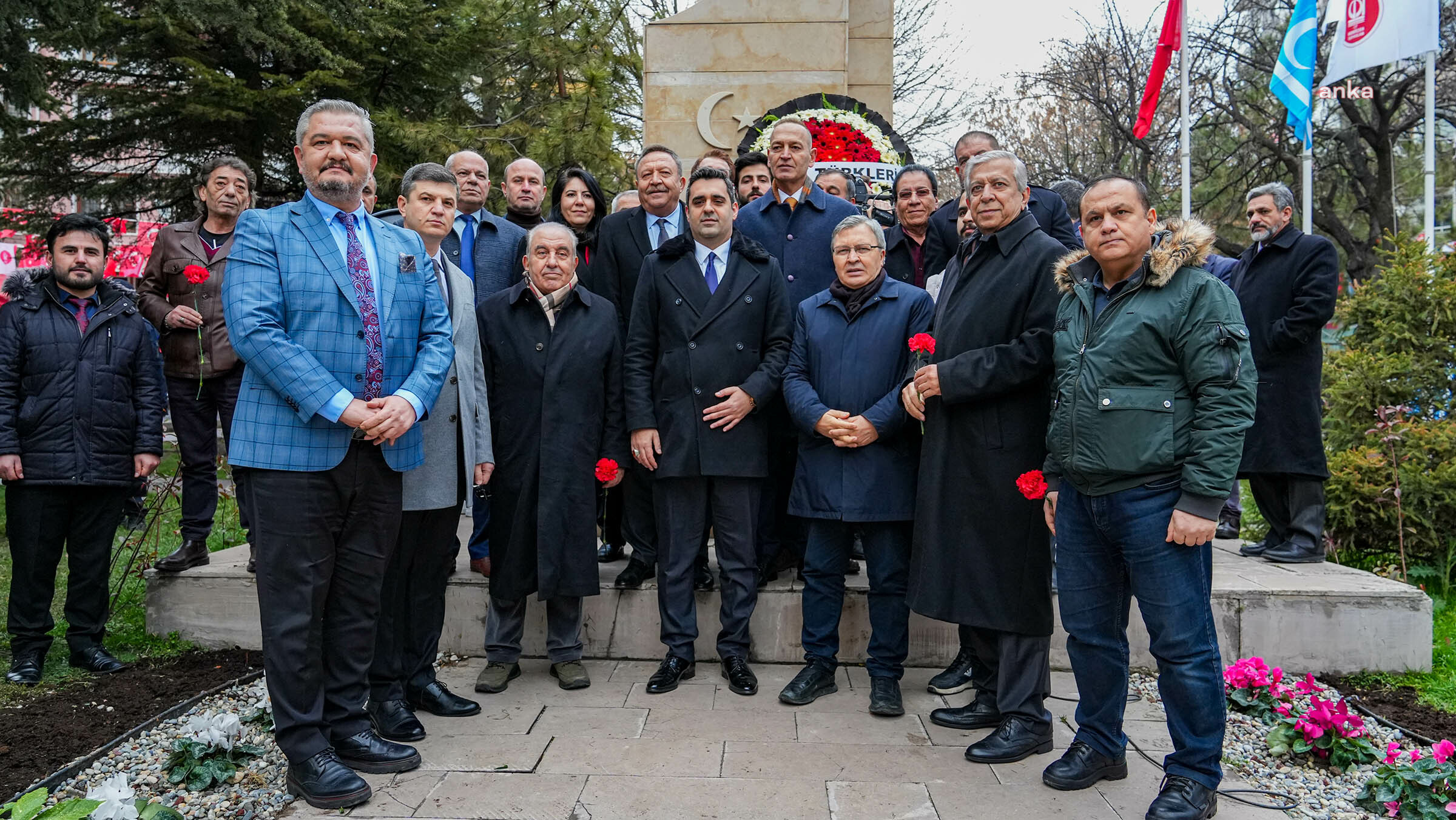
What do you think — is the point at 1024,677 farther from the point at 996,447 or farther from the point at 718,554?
the point at 718,554

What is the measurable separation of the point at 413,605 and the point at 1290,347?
4660 millimetres

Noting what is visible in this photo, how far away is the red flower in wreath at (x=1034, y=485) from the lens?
12.3 feet

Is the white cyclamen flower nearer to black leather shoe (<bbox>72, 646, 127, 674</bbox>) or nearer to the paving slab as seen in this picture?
the paving slab

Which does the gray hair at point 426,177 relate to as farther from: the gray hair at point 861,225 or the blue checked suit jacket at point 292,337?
the gray hair at point 861,225

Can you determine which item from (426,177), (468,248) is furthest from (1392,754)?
(468,248)

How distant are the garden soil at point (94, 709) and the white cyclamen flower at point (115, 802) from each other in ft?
2.39

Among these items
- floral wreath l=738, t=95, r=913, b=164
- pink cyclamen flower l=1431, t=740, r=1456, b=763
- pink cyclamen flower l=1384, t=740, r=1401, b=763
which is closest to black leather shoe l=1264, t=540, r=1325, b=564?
pink cyclamen flower l=1384, t=740, r=1401, b=763

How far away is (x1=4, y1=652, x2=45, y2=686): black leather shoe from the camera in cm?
460

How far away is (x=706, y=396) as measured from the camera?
450 centimetres

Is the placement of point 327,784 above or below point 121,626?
above

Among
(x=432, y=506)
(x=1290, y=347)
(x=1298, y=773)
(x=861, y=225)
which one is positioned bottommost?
(x=1298, y=773)

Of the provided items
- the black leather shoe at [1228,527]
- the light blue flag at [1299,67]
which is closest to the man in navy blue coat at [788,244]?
the black leather shoe at [1228,527]

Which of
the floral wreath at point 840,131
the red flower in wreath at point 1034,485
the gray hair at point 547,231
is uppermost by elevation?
the floral wreath at point 840,131

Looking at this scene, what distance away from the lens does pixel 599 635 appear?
5.09 m
